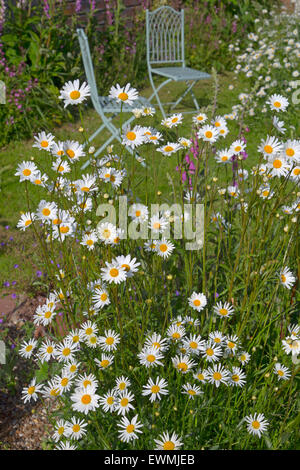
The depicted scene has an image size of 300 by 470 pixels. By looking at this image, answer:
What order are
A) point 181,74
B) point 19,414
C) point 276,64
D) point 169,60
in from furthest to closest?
point 169,60
point 276,64
point 181,74
point 19,414

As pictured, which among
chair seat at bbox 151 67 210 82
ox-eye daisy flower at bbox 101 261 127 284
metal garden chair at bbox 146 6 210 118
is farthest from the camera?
metal garden chair at bbox 146 6 210 118

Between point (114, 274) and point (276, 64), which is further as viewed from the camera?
point (276, 64)

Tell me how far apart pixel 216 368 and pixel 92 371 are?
0.46 metres

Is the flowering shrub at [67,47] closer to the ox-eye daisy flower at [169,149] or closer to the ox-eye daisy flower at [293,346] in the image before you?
the ox-eye daisy flower at [169,149]

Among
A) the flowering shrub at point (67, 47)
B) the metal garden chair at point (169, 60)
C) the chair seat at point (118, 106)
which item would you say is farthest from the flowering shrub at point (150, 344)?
the metal garden chair at point (169, 60)

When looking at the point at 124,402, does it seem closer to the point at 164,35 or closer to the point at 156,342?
the point at 156,342

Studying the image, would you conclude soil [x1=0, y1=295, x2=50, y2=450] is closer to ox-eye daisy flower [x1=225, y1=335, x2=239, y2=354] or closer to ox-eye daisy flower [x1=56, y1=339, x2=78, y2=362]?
ox-eye daisy flower [x1=56, y1=339, x2=78, y2=362]

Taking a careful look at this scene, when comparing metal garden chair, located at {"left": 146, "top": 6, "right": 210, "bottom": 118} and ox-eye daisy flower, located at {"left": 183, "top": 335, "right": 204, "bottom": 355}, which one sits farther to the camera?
metal garden chair, located at {"left": 146, "top": 6, "right": 210, "bottom": 118}

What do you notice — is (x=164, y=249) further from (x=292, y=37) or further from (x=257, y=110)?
(x=292, y=37)

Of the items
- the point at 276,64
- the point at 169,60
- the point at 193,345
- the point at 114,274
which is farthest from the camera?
the point at 169,60

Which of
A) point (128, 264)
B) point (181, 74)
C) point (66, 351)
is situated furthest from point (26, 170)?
point (181, 74)

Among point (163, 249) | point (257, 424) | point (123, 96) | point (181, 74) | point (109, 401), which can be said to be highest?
point (181, 74)

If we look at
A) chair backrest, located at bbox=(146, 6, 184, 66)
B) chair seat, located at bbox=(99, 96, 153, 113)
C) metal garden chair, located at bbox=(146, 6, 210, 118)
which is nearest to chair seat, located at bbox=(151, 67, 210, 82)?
metal garden chair, located at bbox=(146, 6, 210, 118)

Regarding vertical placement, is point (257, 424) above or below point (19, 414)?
above
